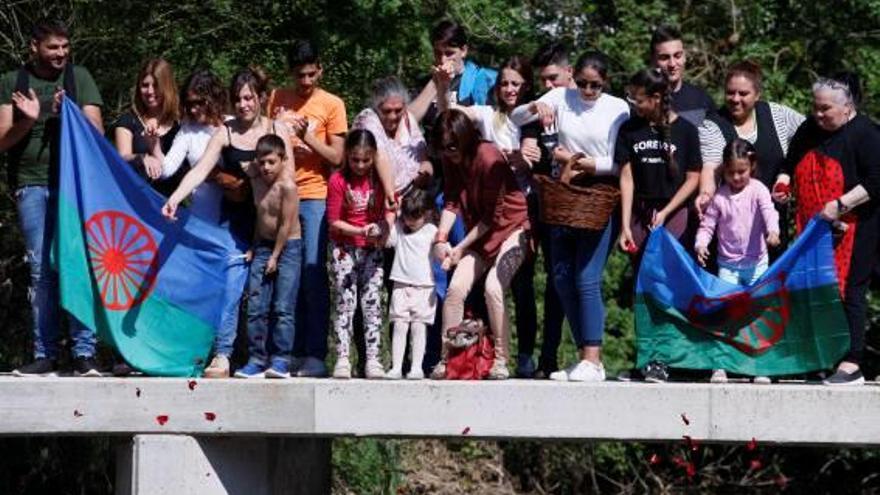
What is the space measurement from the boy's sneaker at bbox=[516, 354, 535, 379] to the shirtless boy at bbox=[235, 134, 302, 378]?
1.15m

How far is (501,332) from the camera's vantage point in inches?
380

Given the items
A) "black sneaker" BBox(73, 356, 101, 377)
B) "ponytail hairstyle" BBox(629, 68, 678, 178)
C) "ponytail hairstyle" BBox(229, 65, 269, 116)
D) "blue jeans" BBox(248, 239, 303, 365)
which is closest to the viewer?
"ponytail hairstyle" BBox(629, 68, 678, 178)

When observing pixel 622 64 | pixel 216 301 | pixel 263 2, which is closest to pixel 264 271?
pixel 216 301

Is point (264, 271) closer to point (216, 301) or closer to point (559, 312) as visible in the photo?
point (216, 301)

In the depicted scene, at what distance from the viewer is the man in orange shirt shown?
9.67m

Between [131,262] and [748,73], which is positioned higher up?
[748,73]

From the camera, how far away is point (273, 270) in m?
9.55

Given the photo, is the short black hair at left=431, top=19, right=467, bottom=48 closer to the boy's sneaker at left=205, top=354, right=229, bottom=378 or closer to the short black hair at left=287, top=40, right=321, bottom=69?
the short black hair at left=287, top=40, right=321, bottom=69

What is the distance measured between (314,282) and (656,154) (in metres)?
1.77

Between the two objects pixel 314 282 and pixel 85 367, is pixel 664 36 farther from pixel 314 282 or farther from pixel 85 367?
pixel 85 367

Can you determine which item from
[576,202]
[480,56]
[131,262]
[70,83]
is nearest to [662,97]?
[576,202]

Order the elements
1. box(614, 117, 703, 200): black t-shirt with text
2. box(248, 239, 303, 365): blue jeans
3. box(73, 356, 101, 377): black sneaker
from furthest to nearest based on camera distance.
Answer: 1. box(73, 356, 101, 377): black sneaker
2. box(248, 239, 303, 365): blue jeans
3. box(614, 117, 703, 200): black t-shirt with text

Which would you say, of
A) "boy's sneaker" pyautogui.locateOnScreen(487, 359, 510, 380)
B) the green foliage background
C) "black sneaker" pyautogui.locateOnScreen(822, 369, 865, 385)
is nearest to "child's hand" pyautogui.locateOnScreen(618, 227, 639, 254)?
"boy's sneaker" pyautogui.locateOnScreen(487, 359, 510, 380)

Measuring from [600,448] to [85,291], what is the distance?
22.5 ft
